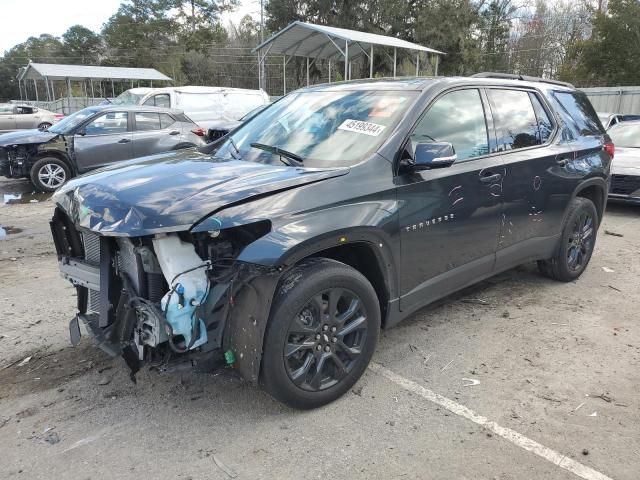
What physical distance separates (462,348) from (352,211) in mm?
1543

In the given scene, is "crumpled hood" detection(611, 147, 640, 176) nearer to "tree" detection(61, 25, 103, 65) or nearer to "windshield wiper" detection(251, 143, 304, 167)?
"windshield wiper" detection(251, 143, 304, 167)

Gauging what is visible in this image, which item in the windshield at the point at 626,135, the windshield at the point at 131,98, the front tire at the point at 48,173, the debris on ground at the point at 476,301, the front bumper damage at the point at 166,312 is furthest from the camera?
the windshield at the point at 131,98

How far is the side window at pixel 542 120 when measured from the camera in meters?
4.53

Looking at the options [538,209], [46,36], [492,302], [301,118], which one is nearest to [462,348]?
[492,302]

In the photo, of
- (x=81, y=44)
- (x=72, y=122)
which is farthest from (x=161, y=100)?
(x=81, y=44)

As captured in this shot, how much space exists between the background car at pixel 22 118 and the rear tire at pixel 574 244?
22.4 metres

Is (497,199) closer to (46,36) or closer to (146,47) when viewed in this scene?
(146,47)

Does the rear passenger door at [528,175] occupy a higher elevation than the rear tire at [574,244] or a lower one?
higher

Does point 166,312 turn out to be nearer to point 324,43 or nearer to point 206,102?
point 206,102

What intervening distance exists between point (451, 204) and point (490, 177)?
1.68 ft

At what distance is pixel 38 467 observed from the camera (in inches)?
102

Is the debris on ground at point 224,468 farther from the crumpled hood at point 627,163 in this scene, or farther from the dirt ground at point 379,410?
the crumpled hood at point 627,163

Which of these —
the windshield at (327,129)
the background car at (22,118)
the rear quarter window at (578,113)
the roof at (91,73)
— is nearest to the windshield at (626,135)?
the rear quarter window at (578,113)

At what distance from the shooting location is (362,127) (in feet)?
11.3
